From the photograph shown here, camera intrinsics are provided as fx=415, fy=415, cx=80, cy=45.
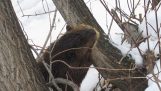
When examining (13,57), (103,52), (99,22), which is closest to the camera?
(13,57)

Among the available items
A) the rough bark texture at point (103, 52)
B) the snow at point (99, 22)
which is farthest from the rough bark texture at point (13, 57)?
the rough bark texture at point (103, 52)

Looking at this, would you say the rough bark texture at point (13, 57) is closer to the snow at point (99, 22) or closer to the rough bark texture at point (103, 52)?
the snow at point (99, 22)

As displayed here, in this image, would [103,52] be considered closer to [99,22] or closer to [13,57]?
[13,57]

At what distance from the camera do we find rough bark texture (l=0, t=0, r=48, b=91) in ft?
6.54

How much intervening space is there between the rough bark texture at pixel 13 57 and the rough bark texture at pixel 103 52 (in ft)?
2.91

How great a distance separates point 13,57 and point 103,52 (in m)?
1.09

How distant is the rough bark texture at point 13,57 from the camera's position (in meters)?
1.99

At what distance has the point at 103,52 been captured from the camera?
3.00m

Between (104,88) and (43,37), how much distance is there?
185 centimetres

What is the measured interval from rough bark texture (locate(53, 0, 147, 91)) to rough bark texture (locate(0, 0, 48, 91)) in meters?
0.89

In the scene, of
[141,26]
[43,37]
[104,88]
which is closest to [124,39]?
[141,26]

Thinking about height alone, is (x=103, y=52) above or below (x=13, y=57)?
below

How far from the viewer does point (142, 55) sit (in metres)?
2.96

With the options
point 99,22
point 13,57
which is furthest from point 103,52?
point 99,22
